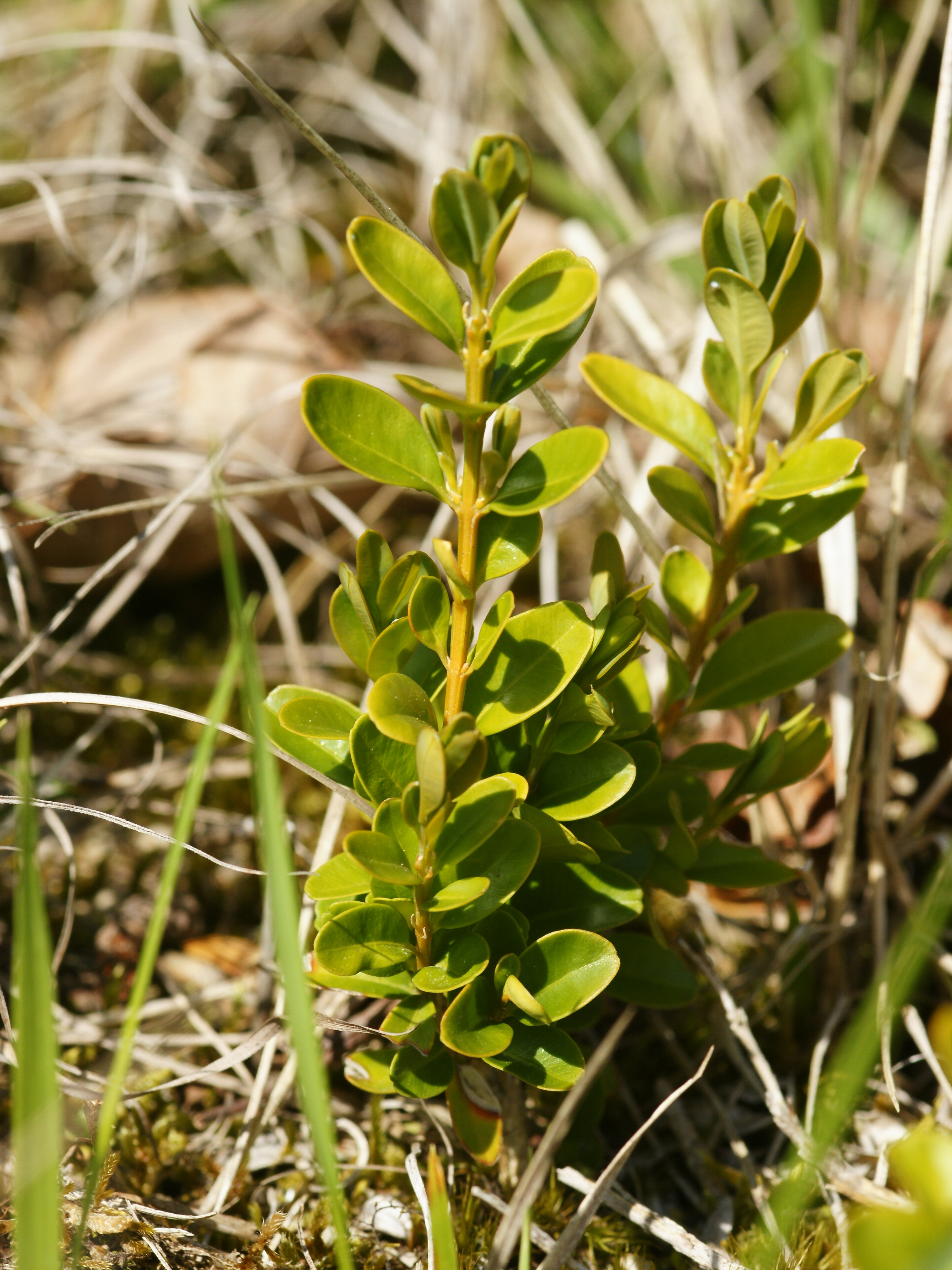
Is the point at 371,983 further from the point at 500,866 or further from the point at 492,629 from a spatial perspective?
the point at 492,629

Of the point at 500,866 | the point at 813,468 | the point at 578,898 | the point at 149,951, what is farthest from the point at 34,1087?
the point at 813,468

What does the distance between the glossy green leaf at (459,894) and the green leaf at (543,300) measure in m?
0.41

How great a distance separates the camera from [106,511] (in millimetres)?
1207

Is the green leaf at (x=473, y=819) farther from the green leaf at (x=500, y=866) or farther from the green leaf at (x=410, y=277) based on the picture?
the green leaf at (x=410, y=277)

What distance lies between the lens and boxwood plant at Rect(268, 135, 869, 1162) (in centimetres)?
76

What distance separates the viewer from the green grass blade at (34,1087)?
65 centimetres

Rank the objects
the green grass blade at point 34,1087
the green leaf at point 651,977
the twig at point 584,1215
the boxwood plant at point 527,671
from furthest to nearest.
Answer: the green leaf at point 651,977 < the twig at point 584,1215 < the boxwood plant at point 527,671 < the green grass blade at point 34,1087

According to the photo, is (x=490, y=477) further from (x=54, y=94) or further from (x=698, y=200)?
(x=54, y=94)

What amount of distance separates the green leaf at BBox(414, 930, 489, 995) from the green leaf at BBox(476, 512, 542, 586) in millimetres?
316

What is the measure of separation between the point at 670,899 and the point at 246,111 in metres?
2.26

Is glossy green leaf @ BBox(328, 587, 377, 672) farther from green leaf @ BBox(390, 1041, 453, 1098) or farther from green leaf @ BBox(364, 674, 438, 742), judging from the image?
green leaf @ BBox(390, 1041, 453, 1098)

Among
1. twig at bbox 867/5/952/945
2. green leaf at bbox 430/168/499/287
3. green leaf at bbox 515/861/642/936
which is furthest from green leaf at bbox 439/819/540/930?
twig at bbox 867/5/952/945

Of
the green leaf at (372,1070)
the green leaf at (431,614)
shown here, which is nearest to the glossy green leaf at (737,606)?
the green leaf at (431,614)

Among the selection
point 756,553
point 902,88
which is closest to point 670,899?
point 756,553
